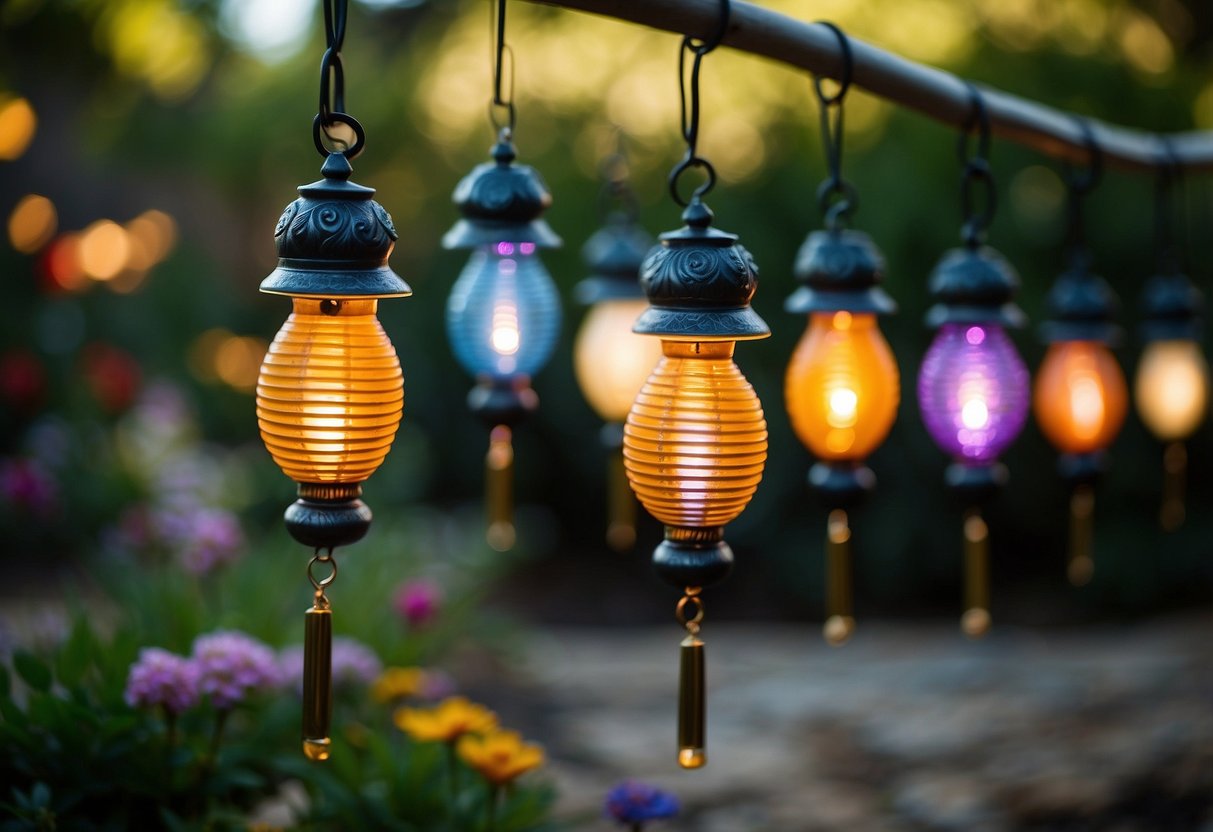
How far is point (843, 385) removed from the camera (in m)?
2.65

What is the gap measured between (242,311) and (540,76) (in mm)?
3130

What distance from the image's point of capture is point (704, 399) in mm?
2082

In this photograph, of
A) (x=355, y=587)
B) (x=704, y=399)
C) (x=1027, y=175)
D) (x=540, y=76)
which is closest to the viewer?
(x=704, y=399)

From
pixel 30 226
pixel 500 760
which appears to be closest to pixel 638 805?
pixel 500 760

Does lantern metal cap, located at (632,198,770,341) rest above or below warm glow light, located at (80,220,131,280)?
below

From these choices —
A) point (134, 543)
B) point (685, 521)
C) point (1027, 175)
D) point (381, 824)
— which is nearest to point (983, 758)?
point (381, 824)

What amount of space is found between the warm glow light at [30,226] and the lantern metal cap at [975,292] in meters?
7.80

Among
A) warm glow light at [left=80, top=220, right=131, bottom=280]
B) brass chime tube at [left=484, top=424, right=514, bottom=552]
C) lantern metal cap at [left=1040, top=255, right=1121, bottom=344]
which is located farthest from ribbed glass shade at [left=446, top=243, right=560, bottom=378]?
warm glow light at [left=80, top=220, right=131, bottom=280]

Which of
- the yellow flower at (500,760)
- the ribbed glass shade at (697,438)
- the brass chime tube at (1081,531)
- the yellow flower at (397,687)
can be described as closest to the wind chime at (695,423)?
the ribbed glass shade at (697,438)

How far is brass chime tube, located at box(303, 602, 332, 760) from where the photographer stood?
201 centimetres

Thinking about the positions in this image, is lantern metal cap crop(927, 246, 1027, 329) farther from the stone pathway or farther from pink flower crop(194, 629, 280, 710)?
pink flower crop(194, 629, 280, 710)

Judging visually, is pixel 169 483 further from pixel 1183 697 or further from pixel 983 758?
pixel 1183 697

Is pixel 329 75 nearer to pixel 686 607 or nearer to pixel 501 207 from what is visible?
pixel 501 207

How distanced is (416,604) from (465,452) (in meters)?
4.03
